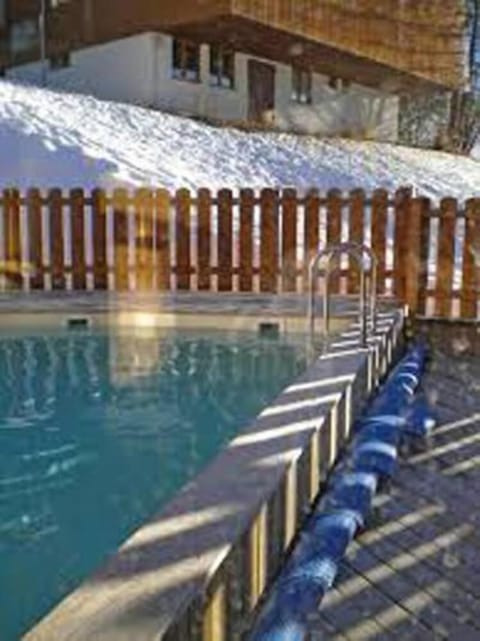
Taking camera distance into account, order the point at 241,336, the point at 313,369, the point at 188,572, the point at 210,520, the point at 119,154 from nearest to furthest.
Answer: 1. the point at 188,572
2. the point at 210,520
3. the point at 313,369
4. the point at 241,336
5. the point at 119,154

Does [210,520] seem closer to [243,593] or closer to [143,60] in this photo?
[243,593]

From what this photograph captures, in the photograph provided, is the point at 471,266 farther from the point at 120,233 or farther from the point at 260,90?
the point at 260,90

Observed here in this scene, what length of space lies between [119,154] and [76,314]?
9.26m

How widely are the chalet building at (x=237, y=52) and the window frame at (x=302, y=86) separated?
0.04 m

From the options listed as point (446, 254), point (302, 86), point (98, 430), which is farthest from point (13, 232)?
point (302, 86)

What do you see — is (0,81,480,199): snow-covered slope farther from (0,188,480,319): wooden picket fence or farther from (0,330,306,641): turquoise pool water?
(0,330,306,641): turquoise pool water

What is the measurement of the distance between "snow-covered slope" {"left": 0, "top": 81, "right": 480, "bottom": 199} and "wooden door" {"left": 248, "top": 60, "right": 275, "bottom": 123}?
2.53 metres

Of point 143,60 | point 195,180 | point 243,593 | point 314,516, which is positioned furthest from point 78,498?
point 143,60

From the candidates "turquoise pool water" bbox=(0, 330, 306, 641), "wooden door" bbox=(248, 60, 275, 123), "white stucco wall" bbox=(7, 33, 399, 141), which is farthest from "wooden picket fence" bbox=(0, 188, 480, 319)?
"wooden door" bbox=(248, 60, 275, 123)

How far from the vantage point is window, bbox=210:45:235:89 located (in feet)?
82.9

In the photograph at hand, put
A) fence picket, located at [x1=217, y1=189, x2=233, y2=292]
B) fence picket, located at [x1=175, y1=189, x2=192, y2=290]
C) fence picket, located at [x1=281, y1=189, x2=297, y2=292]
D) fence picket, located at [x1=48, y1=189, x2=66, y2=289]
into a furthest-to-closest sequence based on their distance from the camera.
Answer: fence picket, located at [x1=48, y1=189, x2=66, y2=289]
fence picket, located at [x1=175, y1=189, x2=192, y2=290]
fence picket, located at [x1=217, y1=189, x2=233, y2=292]
fence picket, located at [x1=281, y1=189, x2=297, y2=292]

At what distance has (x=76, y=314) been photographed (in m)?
8.61

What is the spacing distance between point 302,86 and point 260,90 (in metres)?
3.02

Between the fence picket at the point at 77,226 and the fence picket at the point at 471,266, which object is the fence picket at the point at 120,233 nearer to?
the fence picket at the point at 77,226
